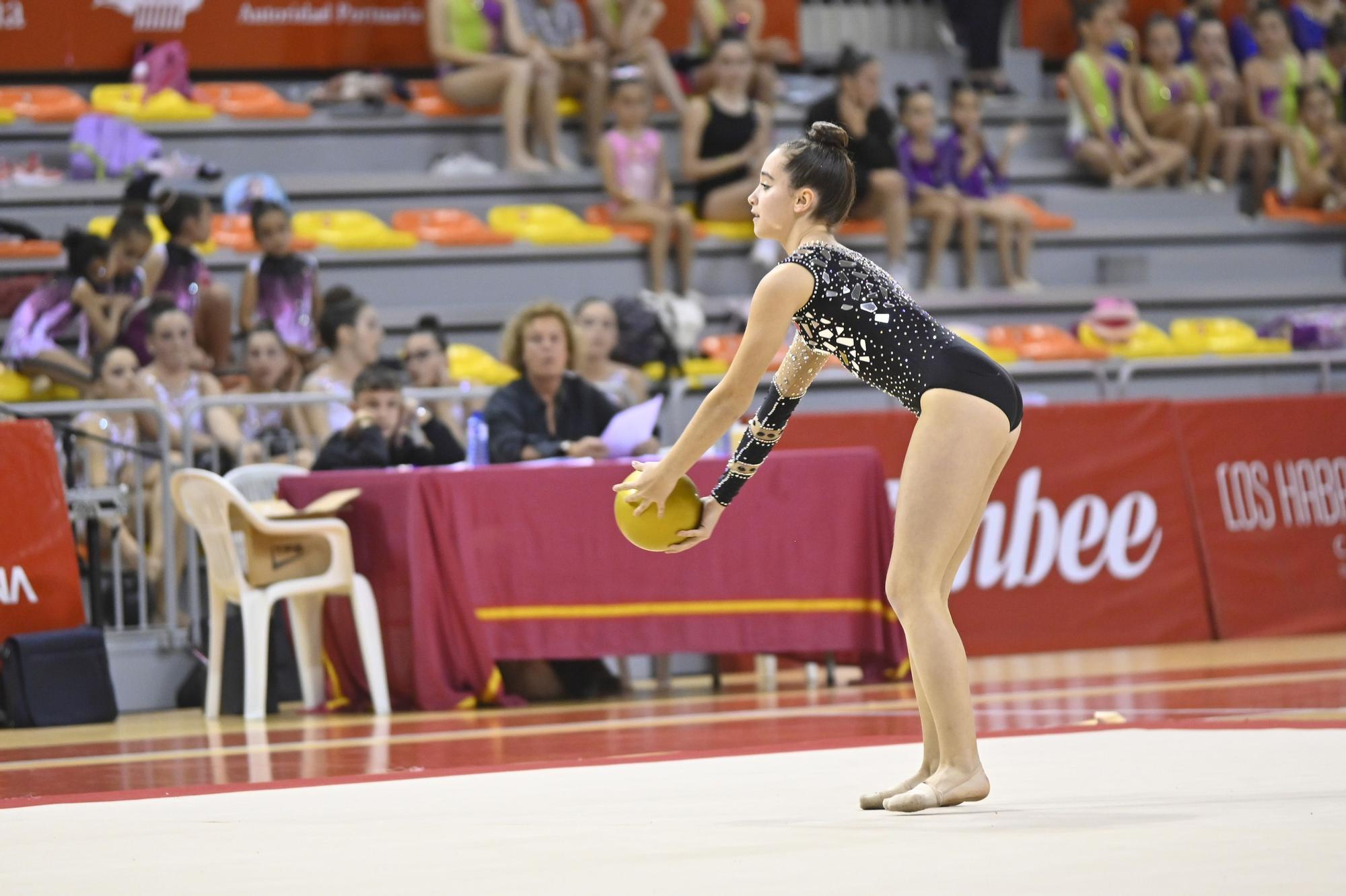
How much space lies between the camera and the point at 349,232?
41.4ft

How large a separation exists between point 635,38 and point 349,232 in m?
2.65

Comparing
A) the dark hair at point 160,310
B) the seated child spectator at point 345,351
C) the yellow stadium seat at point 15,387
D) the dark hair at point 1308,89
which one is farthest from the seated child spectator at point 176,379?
the dark hair at point 1308,89

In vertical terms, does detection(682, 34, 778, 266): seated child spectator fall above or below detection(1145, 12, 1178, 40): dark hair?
below

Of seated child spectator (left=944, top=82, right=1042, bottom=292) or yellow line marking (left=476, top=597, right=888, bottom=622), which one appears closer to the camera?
yellow line marking (left=476, top=597, right=888, bottom=622)

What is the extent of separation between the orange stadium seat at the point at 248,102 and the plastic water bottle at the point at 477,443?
17.8 feet

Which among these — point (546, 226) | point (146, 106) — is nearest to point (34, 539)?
point (546, 226)

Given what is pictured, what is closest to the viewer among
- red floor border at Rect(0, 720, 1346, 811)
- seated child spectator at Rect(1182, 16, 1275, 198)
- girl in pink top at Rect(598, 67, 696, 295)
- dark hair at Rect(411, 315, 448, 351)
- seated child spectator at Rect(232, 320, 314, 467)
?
red floor border at Rect(0, 720, 1346, 811)

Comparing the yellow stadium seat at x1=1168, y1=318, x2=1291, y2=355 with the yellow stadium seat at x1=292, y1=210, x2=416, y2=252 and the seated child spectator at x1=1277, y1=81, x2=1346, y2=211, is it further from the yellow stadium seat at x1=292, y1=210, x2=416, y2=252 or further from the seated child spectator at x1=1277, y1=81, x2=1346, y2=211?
the yellow stadium seat at x1=292, y1=210, x2=416, y2=252

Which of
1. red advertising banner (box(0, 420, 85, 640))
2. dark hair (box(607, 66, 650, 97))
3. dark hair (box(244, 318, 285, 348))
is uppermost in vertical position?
dark hair (box(607, 66, 650, 97))

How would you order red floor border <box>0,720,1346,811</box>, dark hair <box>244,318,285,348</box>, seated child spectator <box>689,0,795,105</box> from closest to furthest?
red floor border <box>0,720,1346,811</box> < dark hair <box>244,318,285,348</box> < seated child spectator <box>689,0,795,105</box>

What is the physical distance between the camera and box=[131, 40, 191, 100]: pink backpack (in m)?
13.5

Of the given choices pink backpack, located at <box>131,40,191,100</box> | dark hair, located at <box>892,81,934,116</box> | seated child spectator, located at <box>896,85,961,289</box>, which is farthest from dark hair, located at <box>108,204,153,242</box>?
dark hair, located at <box>892,81,934,116</box>

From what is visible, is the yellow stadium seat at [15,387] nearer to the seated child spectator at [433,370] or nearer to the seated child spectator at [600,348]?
the seated child spectator at [433,370]

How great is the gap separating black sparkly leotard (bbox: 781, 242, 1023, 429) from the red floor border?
1688 millimetres
